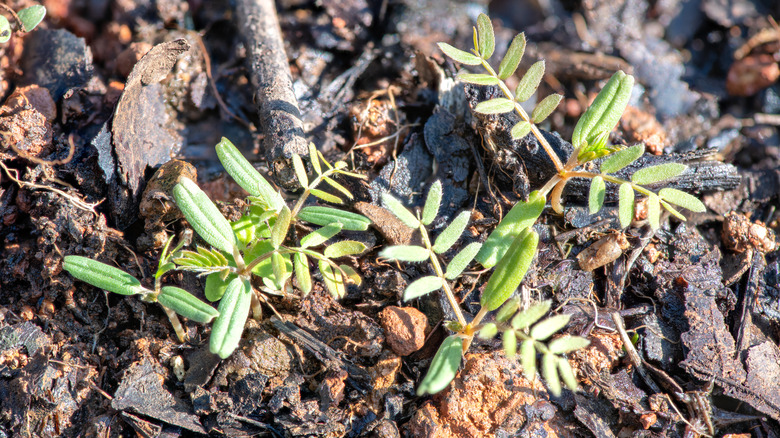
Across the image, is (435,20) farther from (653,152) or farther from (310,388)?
(310,388)

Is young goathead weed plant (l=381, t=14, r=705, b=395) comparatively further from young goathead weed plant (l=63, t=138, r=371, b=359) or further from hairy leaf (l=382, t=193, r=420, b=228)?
young goathead weed plant (l=63, t=138, r=371, b=359)

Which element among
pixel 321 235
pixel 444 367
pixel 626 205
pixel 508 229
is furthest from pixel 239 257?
pixel 626 205

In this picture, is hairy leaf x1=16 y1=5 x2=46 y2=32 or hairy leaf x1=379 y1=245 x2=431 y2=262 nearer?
hairy leaf x1=379 y1=245 x2=431 y2=262

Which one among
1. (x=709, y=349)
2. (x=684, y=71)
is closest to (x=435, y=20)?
(x=684, y=71)

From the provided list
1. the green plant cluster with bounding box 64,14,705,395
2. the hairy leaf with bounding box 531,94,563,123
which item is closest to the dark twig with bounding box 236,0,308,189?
the green plant cluster with bounding box 64,14,705,395

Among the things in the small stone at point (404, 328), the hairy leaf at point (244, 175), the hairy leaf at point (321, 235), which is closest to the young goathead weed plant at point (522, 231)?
the small stone at point (404, 328)

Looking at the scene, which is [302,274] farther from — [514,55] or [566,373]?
[514,55]
